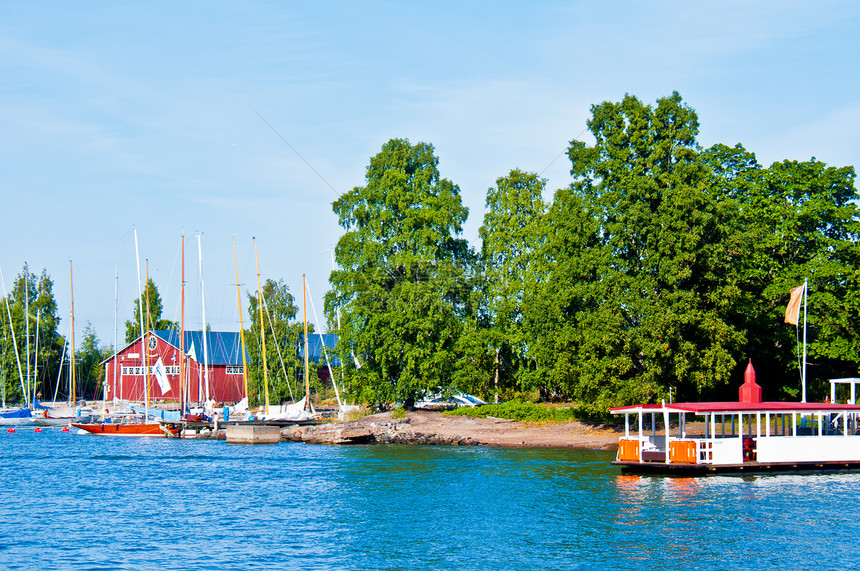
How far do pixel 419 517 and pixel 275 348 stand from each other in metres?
67.3

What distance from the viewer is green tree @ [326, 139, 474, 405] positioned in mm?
68875

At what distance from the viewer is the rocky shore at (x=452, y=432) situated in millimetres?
59281

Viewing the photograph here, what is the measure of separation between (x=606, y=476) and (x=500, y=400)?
101 feet

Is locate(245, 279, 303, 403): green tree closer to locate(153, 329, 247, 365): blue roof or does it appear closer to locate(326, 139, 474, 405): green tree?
locate(153, 329, 247, 365): blue roof

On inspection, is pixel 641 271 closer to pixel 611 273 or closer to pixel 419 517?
pixel 611 273

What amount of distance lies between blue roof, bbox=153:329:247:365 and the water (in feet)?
191

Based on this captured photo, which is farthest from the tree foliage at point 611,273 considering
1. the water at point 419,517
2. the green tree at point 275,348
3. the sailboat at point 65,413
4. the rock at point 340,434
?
the sailboat at point 65,413

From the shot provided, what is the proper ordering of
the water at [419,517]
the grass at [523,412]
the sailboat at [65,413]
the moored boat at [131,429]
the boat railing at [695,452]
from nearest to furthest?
the water at [419,517], the boat railing at [695,452], the grass at [523,412], the moored boat at [131,429], the sailboat at [65,413]

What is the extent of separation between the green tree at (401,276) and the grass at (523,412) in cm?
396

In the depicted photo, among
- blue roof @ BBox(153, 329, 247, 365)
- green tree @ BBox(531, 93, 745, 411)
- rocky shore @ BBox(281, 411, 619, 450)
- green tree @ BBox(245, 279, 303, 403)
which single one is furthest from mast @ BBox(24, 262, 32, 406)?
green tree @ BBox(531, 93, 745, 411)

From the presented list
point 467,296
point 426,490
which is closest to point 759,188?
point 467,296

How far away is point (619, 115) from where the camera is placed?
5947 cm

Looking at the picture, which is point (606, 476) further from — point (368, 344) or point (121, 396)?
point (121, 396)

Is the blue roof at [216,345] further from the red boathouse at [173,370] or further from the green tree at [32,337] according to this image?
the green tree at [32,337]
